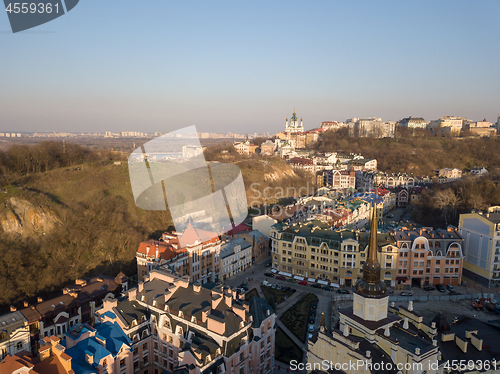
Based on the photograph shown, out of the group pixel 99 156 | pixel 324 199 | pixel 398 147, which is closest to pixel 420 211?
pixel 324 199

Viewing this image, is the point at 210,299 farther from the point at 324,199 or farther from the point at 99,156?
the point at 99,156

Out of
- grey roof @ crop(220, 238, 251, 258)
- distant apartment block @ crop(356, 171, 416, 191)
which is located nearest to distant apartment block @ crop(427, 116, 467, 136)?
distant apartment block @ crop(356, 171, 416, 191)

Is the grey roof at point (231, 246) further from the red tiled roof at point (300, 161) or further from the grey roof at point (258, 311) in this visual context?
the red tiled roof at point (300, 161)

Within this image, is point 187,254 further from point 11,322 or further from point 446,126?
point 446,126

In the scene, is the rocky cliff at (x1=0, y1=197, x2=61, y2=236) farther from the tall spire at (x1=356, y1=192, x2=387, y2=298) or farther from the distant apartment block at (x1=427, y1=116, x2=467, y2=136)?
the distant apartment block at (x1=427, y1=116, x2=467, y2=136)

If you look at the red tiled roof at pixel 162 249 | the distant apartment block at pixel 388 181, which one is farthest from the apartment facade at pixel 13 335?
the distant apartment block at pixel 388 181

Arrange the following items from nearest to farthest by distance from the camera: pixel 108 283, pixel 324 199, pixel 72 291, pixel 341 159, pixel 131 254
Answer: pixel 72 291
pixel 108 283
pixel 131 254
pixel 324 199
pixel 341 159

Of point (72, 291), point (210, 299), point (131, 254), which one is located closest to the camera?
point (210, 299)
